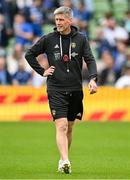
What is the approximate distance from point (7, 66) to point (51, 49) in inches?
530

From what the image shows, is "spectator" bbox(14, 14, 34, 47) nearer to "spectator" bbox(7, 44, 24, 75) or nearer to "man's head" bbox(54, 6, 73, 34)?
"spectator" bbox(7, 44, 24, 75)

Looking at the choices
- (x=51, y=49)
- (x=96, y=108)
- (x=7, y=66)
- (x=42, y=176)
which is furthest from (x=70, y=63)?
(x=7, y=66)

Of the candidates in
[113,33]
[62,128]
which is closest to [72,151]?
[62,128]

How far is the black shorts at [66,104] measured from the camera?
12.8 metres

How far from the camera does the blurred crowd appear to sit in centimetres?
2564

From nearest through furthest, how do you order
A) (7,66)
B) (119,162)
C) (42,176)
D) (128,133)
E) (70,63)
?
(42,176) < (70,63) < (119,162) < (128,133) < (7,66)

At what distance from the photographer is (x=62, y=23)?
12.7 m

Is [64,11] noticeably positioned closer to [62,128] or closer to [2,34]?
[62,128]

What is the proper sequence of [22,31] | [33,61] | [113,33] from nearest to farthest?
[33,61]
[22,31]
[113,33]

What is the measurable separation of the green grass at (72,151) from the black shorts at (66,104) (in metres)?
0.86

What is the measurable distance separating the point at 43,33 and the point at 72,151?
41.9 feet

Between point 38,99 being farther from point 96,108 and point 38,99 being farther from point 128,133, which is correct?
point 128,133

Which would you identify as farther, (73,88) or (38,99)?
(38,99)

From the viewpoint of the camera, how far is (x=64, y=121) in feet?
41.7
